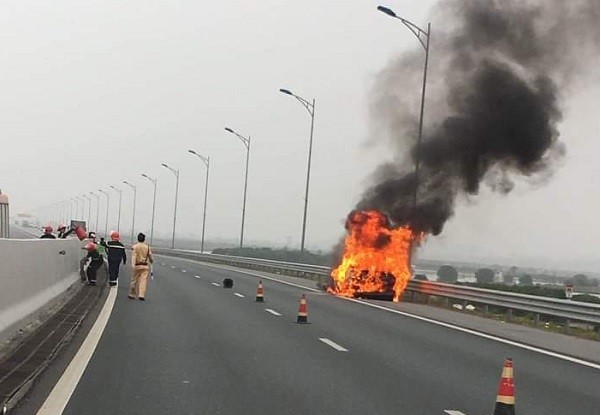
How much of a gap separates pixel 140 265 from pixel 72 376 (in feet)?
36.8

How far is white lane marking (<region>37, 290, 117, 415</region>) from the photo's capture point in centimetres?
734

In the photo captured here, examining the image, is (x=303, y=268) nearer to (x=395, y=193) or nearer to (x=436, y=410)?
(x=395, y=193)

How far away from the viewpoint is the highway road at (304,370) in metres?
8.03

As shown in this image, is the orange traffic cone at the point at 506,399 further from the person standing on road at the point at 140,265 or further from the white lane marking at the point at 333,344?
the person standing on road at the point at 140,265

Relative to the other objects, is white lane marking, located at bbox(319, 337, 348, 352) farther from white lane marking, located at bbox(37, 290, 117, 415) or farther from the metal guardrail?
the metal guardrail

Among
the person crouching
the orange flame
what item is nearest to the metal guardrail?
the orange flame

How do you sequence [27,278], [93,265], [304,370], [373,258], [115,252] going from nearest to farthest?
1. [304,370]
2. [27,278]
3. [115,252]
4. [93,265]
5. [373,258]

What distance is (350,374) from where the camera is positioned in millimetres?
10047

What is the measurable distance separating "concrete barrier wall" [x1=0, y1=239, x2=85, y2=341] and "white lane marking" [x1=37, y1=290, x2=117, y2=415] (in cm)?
105

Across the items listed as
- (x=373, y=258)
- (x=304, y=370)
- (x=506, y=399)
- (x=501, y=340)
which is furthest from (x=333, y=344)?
(x=373, y=258)

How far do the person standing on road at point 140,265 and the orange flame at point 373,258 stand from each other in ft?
28.7

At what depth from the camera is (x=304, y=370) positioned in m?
10.2

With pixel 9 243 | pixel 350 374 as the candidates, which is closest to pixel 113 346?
pixel 9 243

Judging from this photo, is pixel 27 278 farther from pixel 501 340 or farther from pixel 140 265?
pixel 501 340
